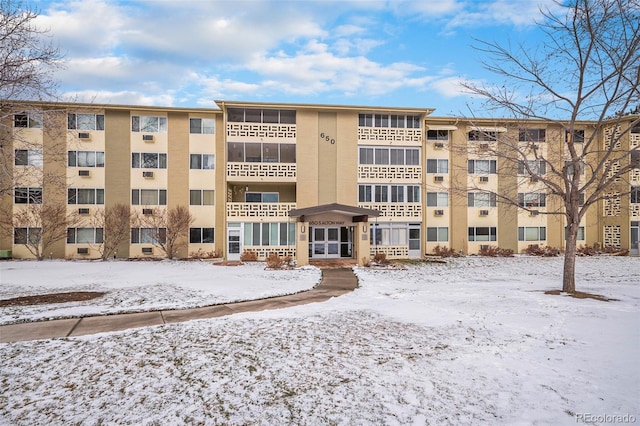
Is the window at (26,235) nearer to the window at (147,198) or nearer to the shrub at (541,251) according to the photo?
the window at (147,198)

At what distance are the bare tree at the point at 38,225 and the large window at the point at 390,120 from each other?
2095 cm

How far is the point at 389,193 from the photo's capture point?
82.8 ft

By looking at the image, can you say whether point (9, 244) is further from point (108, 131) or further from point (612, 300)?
point (612, 300)

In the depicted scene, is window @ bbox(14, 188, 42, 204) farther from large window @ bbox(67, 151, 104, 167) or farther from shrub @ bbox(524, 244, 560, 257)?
shrub @ bbox(524, 244, 560, 257)

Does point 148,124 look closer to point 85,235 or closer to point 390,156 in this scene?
point 85,235

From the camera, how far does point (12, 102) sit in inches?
392

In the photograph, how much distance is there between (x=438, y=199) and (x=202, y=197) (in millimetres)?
17498

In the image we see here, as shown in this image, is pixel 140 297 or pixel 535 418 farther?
pixel 140 297

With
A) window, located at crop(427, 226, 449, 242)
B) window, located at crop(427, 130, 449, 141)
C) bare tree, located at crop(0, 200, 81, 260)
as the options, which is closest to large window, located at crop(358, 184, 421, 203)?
window, located at crop(427, 226, 449, 242)

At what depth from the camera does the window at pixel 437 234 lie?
87.7ft

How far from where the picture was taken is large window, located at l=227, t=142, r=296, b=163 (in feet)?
79.4

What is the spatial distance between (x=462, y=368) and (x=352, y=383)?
1929 mm

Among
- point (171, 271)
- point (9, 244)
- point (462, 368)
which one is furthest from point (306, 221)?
point (9, 244)

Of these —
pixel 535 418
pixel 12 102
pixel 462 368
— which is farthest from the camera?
pixel 12 102
